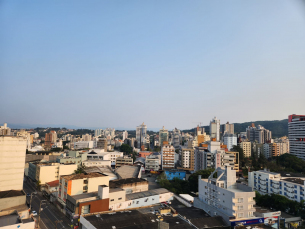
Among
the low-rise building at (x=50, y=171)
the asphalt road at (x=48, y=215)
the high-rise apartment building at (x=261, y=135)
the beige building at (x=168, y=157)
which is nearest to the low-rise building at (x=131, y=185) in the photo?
the asphalt road at (x=48, y=215)

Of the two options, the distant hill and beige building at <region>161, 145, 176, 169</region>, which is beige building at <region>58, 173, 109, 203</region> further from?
the distant hill

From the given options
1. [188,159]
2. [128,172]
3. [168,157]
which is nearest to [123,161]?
[168,157]

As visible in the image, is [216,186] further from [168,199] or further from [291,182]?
[291,182]

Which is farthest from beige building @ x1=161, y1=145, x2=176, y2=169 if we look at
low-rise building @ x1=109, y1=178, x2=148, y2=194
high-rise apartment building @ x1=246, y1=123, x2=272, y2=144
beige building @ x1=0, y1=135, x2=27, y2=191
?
high-rise apartment building @ x1=246, y1=123, x2=272, y2=144

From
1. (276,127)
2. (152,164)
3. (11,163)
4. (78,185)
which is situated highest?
(276,127)

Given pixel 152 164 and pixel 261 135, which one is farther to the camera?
pixel 261 135

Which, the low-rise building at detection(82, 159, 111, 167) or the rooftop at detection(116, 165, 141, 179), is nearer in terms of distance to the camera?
the rooftop at detection(116, 165, 141, 179)

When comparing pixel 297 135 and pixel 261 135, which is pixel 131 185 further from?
pixel 261 135
